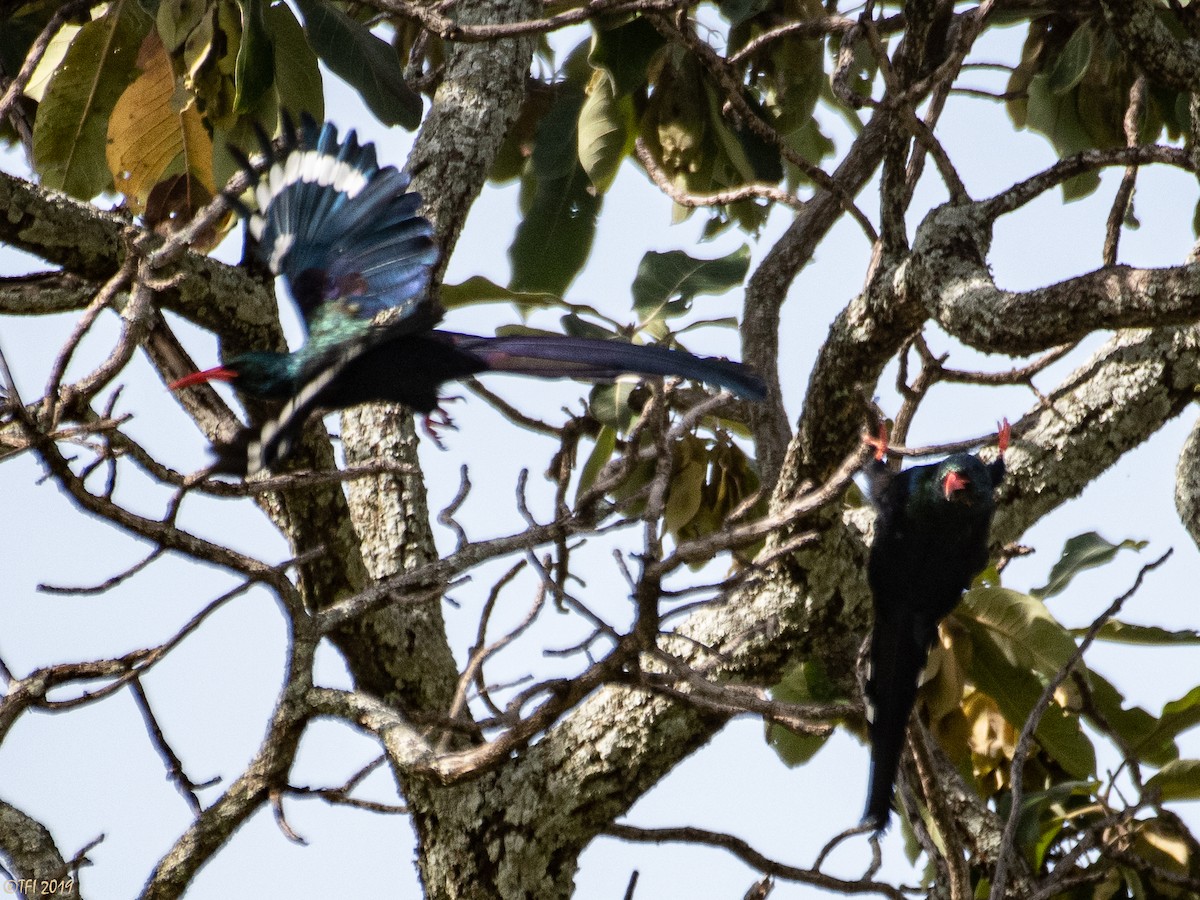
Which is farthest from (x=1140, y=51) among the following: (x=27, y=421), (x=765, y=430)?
(x=27, y=421)

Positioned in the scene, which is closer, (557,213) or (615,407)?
(615,407)

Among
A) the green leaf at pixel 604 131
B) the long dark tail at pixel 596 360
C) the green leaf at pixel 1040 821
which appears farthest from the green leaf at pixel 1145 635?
the green leaf at pixel 604 131

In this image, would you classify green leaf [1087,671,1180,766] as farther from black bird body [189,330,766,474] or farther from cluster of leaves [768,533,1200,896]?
black bird body [189,330,766,474]

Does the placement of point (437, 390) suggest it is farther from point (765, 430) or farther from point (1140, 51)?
point (1140, 51)

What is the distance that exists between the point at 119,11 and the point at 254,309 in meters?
1.12

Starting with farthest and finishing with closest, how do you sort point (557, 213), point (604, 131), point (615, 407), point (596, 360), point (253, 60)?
point (557, 213) → point (604, 131) → point (615, 407) → point (253, 60) → point (596, 360)

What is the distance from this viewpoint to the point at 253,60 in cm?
296

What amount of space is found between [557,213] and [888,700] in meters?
1.87

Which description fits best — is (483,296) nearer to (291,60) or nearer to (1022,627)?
(291,60)

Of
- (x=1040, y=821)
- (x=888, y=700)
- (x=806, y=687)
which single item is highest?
(x=806, y=687)

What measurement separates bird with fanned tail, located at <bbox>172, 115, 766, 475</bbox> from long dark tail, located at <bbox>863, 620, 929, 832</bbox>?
2.98 ft

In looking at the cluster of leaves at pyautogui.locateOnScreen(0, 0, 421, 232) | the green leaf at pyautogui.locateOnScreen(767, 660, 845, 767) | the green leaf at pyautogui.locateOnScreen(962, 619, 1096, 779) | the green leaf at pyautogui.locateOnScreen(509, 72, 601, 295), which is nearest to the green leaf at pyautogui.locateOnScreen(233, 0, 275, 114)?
the cluster of leaves at pyautogui.locateOnScreen(0, 0, 421, 232)

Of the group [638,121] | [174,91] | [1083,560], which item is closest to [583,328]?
[638,121]

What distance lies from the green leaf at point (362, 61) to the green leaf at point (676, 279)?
71 cm
